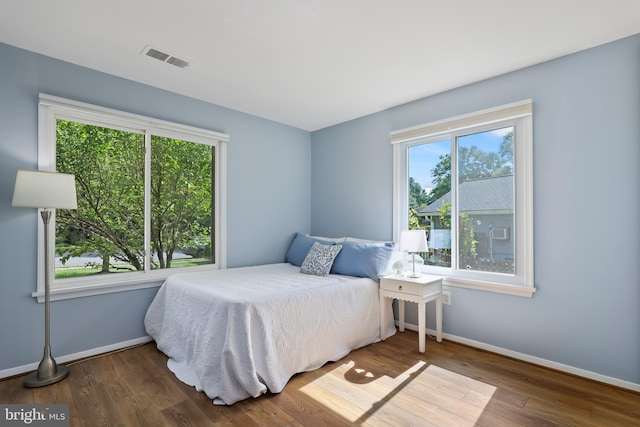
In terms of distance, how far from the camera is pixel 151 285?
3074 millimetres

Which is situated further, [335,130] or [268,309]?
[335,130]

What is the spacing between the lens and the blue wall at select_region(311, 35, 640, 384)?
2225 millimetres

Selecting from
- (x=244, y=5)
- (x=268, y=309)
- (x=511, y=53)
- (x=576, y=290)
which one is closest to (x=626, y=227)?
(x=576, y=290)

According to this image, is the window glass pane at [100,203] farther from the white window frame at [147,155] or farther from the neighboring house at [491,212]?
the neighboring house at [491,212]

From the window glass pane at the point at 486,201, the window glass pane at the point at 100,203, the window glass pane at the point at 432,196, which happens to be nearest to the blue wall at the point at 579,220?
the window glass pane at the point at 486,201

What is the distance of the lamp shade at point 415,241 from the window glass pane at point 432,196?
1.36 feet

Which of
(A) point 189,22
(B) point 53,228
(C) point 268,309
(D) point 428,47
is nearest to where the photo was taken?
(A) point 189,22

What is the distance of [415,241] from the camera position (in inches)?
118

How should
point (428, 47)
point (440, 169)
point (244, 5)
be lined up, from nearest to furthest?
point (244, 5), point (428, 47), point (440, 169)

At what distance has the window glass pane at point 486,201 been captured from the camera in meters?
2.84

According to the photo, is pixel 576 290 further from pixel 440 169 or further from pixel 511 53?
pixel 511 53

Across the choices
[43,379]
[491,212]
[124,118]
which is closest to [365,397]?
[491,212]

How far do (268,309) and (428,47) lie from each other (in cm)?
228

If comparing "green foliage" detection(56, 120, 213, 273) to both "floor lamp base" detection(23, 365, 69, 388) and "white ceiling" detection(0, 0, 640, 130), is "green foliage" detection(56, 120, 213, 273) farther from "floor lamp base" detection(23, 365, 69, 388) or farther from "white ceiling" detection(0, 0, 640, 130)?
"floor lamp base" detection(23, 365, 69, 388)
